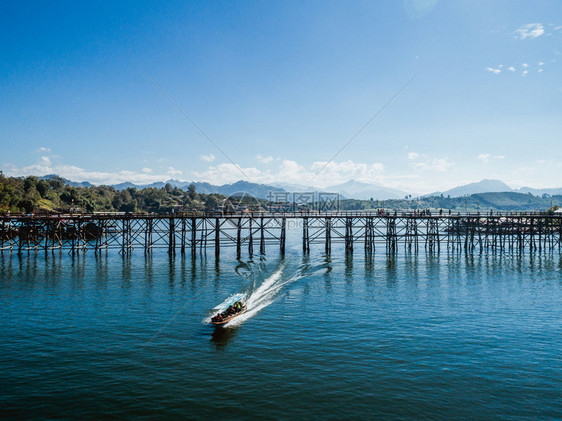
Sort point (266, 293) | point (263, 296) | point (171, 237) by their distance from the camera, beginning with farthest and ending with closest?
point (171, 237)
point (266, 293)
point (263, 296)

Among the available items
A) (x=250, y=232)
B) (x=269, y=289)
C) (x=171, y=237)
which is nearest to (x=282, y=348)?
(x=269, y=289)

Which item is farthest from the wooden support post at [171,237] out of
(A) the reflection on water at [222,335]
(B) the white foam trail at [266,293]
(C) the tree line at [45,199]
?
(C) the tree line at [45,199]

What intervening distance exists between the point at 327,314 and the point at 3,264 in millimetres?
50513

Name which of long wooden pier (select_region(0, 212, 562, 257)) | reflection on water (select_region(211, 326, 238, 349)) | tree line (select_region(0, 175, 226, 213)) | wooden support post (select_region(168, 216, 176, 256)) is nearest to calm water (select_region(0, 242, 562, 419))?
reflection on water (select_region(211, 326, 238, 349))

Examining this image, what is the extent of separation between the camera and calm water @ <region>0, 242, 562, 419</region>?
17656mm

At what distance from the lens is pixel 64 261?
5703 cm

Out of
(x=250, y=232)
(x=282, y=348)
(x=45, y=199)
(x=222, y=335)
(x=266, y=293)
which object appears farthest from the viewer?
(x=45, y=199)

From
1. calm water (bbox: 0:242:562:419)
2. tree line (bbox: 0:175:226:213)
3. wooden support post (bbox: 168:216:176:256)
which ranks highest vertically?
tree line (bbox: 0:175:226:213)

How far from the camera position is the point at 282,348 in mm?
24109

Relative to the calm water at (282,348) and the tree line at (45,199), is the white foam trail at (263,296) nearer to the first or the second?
the calm water at (282,348)

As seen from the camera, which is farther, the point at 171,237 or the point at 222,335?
the point at 171,237

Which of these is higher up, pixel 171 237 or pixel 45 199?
pixel 45 199

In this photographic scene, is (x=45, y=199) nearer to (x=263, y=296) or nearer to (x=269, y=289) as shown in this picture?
(x=269, y=289)

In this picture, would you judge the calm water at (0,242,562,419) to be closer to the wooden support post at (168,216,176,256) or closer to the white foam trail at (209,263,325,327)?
the white foam trail at (209,263,325,327)
